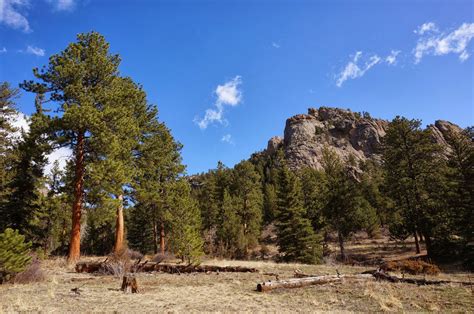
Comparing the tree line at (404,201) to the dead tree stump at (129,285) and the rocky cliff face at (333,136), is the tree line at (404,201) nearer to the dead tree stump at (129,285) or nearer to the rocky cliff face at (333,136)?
the dead tree stump at (129,285)

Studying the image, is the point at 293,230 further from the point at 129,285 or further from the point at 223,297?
the point at 129,285

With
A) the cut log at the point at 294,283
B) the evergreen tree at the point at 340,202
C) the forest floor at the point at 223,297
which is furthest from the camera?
the evergreen tree at the point at 340,202

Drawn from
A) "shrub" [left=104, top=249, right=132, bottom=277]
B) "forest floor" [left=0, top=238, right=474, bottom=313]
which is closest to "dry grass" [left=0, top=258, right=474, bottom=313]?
"forest floor" [left=0, top=238, right=474, bottom=313]

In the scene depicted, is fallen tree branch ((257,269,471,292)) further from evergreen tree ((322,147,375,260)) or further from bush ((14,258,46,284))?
evergreen tree ((322,147,375,260))

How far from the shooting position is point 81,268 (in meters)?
14.6

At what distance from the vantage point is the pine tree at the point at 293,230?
29.4 meters

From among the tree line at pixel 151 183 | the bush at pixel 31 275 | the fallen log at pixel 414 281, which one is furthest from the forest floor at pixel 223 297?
the tree line at pixel 151 183

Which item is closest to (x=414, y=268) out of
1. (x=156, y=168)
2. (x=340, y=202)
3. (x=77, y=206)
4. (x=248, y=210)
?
(x=340, y=202)

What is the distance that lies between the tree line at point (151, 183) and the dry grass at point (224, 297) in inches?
120

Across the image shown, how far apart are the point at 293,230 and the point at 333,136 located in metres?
106

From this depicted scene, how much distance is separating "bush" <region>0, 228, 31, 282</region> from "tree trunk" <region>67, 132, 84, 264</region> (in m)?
5.13

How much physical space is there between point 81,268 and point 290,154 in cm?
10209

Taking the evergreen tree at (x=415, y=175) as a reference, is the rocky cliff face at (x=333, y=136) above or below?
above

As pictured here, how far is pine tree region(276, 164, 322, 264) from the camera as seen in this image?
2936 centimetres
